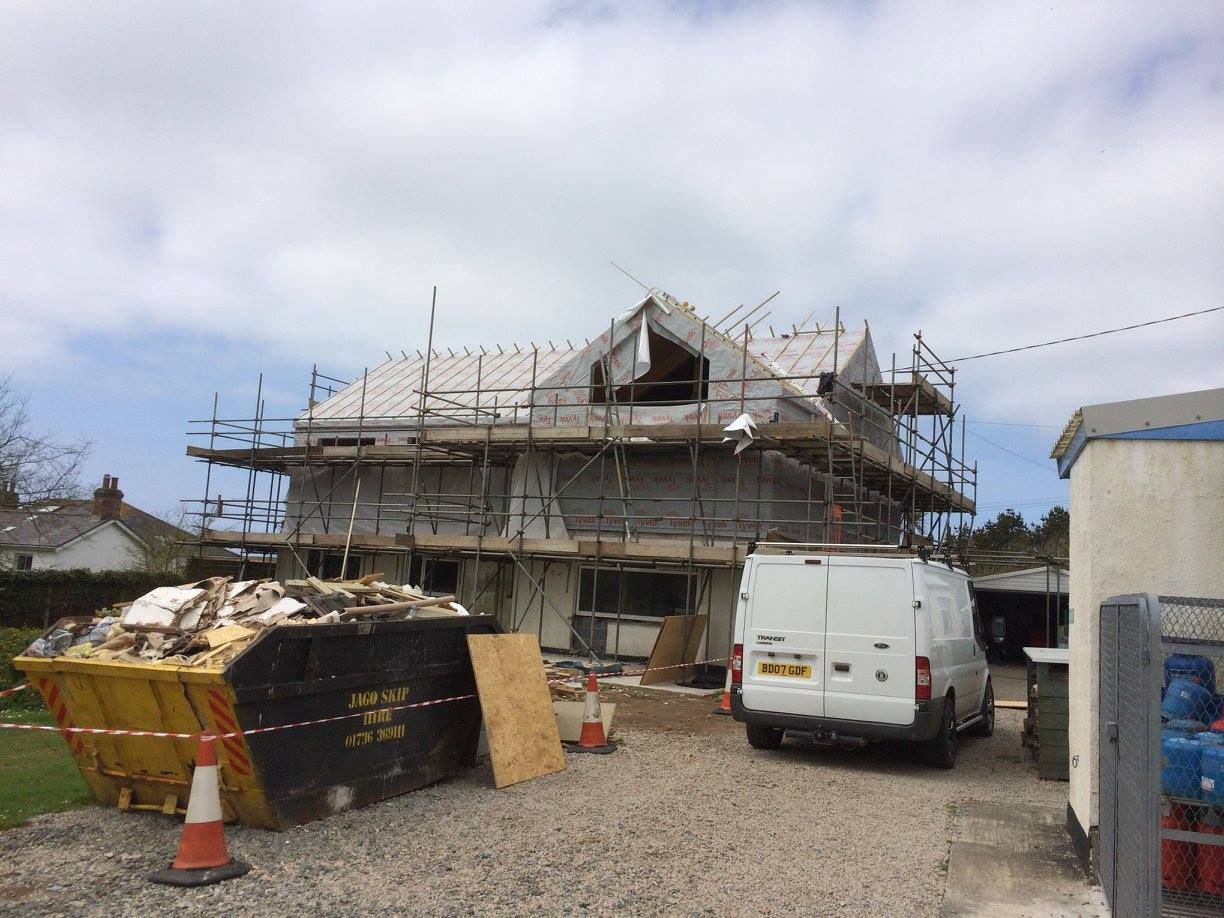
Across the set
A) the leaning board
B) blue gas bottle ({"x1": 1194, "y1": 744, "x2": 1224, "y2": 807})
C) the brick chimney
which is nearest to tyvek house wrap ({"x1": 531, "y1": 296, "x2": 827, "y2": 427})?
the leaning board

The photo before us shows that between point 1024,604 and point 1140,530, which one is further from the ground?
point 1140,530

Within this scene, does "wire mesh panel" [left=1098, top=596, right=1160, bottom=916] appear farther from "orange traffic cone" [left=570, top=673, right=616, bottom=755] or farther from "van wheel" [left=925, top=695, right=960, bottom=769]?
"orange traffic cone" [left=570, top=673, right=616, bottom=755]

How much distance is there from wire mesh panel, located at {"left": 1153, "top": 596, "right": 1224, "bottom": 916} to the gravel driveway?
4.45 ft

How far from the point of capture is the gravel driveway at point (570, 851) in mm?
5340

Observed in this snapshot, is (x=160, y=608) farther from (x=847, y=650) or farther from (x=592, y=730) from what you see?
(x=847, y=650)

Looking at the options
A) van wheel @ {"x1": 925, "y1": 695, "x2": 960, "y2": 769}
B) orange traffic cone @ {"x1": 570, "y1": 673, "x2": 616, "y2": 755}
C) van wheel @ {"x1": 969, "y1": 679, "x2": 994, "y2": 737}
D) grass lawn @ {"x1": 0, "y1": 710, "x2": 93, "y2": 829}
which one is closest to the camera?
grass lawn @ {"x1": 0, "y1": 710, "x2": 93, "y2": 829}

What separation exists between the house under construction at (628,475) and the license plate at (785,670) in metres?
6.59

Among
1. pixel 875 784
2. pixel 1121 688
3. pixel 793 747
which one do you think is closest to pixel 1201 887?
pixel 1121 688

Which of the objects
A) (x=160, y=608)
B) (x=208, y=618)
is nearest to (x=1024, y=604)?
(x=208, y=618)

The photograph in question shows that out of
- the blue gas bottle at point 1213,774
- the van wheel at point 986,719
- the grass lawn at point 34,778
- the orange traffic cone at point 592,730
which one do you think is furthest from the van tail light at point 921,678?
the grass lawn at point 34,778

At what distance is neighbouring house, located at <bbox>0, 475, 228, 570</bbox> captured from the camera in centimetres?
3931

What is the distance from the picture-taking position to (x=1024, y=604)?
99.7 feet

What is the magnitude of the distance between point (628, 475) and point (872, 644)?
10.4 m

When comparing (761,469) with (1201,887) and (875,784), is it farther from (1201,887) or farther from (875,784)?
(1201,887)
